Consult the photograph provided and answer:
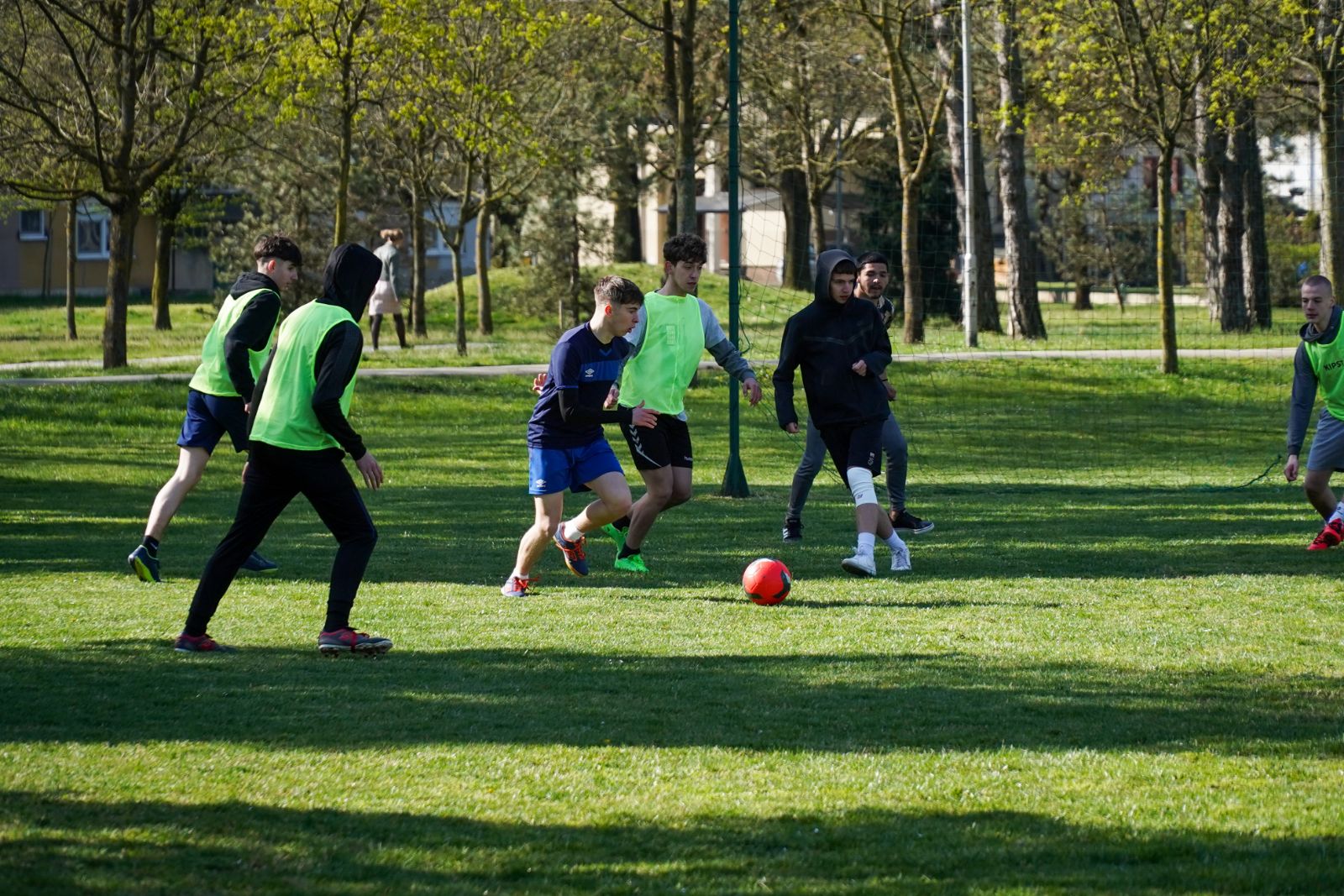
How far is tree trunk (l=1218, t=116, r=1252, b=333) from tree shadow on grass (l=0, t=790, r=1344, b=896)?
28.6 metres

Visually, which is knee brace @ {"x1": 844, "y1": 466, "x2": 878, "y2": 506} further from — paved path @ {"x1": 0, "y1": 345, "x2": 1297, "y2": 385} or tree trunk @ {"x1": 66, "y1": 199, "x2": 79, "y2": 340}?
tree trunk @ {"x1": 66, "y1": 199, "x2": 79, "y2": 340}

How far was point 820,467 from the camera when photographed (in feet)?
39.7

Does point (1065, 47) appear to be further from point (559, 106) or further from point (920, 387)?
point (559, 106)

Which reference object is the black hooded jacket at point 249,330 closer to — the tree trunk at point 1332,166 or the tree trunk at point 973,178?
the tree trunk at point 1332,166

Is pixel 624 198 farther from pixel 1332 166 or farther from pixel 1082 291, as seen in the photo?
pixel 1332 166

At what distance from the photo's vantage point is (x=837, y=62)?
3897cm

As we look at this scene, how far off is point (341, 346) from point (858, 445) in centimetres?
382

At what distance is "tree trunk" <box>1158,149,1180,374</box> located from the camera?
910 inches

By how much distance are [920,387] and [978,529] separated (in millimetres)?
13025

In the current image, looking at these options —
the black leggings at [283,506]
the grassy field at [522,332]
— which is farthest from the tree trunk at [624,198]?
the black leggings at [283,506]

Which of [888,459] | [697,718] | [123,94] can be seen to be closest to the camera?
[697,718]

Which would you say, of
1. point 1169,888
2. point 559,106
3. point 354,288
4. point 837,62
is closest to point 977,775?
point 1169,888

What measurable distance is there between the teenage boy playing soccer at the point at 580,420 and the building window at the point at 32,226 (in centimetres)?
5342

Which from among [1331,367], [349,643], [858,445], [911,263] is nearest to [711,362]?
[911,263]
